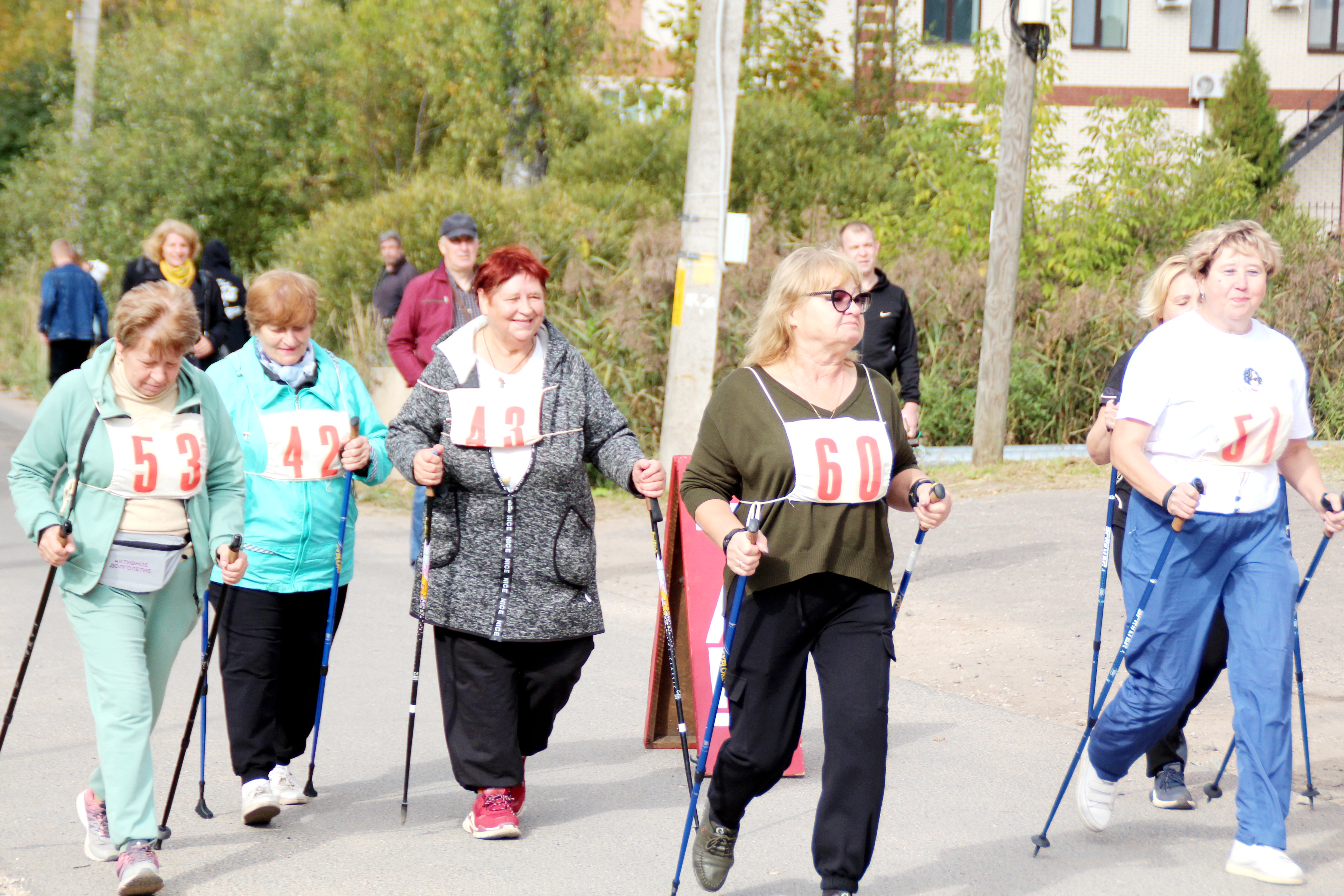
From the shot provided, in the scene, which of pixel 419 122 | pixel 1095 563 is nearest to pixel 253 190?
pixel 419 122

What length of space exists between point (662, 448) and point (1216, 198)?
10.5 meters

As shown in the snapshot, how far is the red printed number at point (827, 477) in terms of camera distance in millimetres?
3725

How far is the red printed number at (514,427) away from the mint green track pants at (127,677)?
3.32 feet

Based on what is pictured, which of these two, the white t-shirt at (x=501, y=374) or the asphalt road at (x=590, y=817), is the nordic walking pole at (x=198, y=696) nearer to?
the asphalt road at (x=590, y=817)

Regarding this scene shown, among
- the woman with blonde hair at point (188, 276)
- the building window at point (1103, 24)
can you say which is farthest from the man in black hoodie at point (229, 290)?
the building window at point (1103, 24)

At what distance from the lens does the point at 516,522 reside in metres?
4.52

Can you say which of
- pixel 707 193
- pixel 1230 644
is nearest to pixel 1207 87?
pixel 707 193

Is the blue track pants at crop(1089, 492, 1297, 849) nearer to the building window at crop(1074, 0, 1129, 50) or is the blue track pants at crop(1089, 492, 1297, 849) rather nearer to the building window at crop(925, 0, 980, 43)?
the building window at crop(925, 0, 980, 43)

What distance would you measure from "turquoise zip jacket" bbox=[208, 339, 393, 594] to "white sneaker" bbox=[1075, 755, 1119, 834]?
2.45 meters

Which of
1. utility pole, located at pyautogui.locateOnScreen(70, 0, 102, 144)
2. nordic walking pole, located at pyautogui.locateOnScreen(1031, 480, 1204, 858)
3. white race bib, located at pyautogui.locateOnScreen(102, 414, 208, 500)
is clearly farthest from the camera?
utility pole, located at pyautogui.locateOnScreen(70, 0, 102, 144)

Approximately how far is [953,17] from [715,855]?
2640cm

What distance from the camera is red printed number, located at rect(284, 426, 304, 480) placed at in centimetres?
470

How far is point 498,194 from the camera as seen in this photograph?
652 inches

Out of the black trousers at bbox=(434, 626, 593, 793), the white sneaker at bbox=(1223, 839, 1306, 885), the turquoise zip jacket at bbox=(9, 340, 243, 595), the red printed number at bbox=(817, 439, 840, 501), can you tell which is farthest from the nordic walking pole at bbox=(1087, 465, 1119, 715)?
the turquoise zip jacket at bbox=(9, 340, 243, 595)
